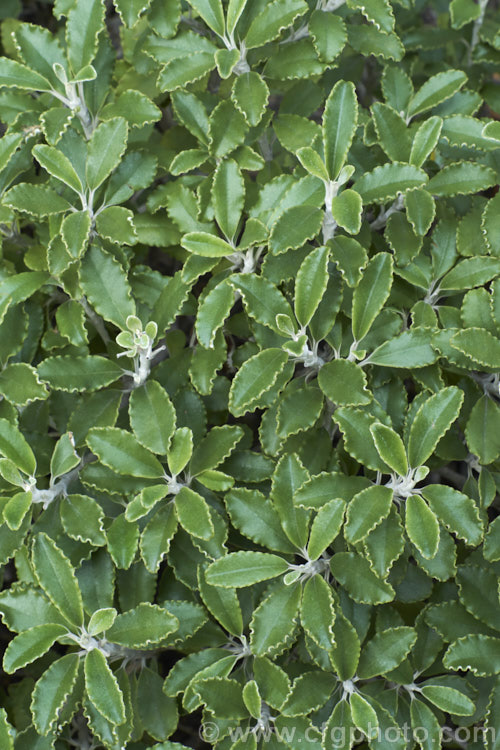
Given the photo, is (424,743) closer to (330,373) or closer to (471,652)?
(471,652)

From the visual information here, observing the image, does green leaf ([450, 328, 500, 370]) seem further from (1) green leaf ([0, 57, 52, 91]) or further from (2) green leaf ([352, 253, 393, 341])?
(1) green leaf ([0, 57, 52, 91])

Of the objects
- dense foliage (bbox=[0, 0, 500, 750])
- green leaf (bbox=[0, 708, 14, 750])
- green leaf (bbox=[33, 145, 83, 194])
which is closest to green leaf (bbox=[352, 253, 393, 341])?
dense foliage (bbox=[0, 0, 500, 750])

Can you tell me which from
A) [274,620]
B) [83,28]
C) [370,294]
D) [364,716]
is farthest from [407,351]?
A: [83,28]

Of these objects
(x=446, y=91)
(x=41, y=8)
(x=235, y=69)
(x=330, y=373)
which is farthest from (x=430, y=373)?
(x=41, y=8)

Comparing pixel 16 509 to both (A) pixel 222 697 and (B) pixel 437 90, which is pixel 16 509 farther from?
(B) pixel 437 90

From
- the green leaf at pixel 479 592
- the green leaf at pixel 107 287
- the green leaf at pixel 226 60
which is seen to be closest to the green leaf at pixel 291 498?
the green leaf at pixel 479 592
